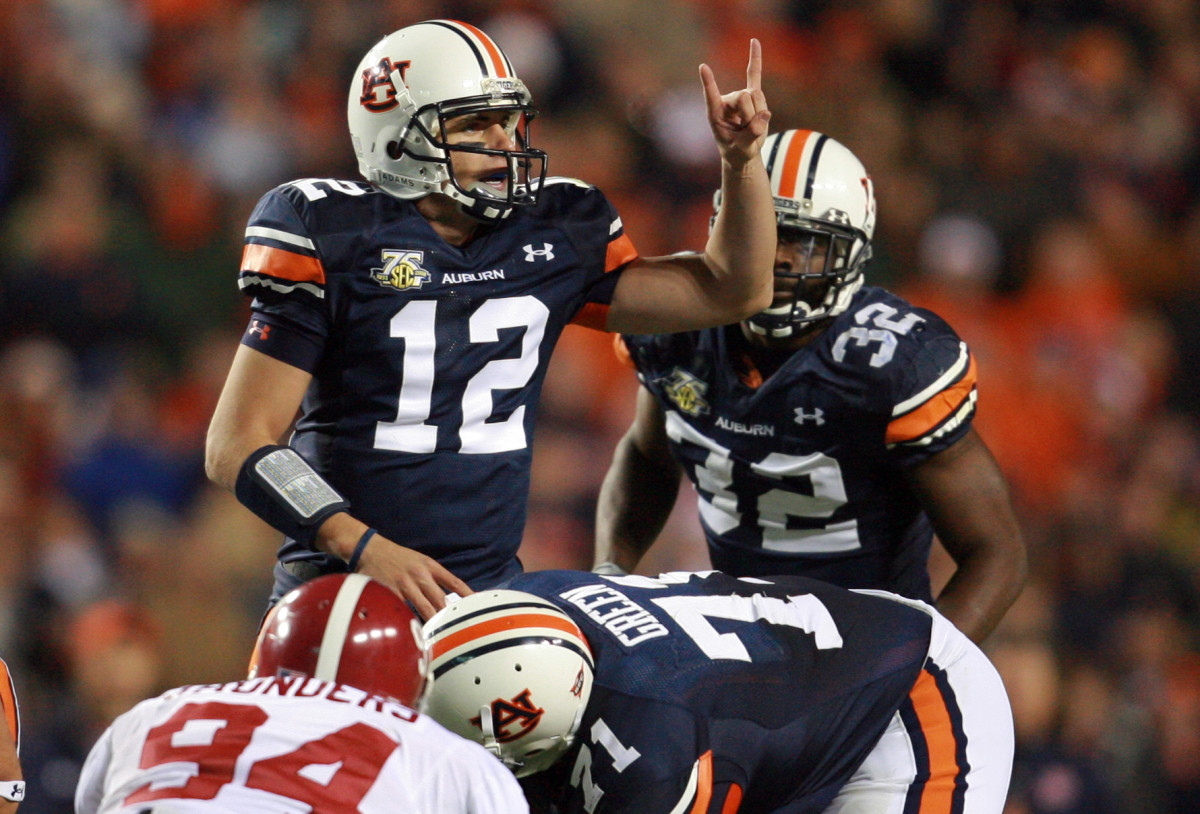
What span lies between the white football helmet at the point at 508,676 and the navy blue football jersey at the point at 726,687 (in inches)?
3.8

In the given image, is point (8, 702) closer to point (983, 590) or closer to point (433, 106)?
point (433, 106)

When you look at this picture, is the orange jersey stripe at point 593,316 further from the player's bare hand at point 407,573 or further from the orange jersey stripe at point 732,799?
the orange jersey stripe at point 732,799

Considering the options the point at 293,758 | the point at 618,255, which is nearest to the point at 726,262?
the point at 618,255

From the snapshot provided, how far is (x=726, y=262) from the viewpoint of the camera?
3.10m

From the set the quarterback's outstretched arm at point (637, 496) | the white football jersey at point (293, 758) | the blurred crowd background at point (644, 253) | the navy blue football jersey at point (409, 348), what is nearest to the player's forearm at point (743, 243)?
the navy blue football jersey at point (409, 348)

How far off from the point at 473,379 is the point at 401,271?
252 millimetres

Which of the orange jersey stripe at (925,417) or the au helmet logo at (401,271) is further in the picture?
the orange jersey stripe at (925,417)

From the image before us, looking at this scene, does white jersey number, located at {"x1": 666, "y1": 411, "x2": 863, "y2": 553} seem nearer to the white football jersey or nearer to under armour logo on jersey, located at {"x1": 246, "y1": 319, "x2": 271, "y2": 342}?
under armour logo on jersey, located at {"x1": 246, "y1": 319, "x2": 271, "y2": 342}

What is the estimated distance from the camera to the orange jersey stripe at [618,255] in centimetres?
317

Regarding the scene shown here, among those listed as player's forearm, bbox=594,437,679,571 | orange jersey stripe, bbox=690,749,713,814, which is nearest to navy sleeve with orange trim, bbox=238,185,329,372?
orange jersey stripe, bbox=690,749,713,814

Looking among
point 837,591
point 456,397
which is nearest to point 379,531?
point 456,397

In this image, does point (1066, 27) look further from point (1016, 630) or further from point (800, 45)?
point (1016, 630)

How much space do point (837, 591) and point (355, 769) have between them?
49.2 inches

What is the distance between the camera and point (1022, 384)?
6.98 m
